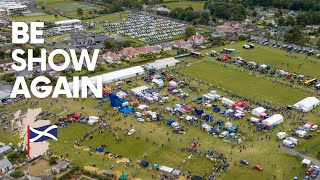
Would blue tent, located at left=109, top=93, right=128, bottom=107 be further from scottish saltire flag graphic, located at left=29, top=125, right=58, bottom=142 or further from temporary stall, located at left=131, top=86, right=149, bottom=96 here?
scottish saltire flag graphic, located at left=29, top=125, right=58, bottom=142

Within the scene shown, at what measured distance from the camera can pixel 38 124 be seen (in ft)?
124

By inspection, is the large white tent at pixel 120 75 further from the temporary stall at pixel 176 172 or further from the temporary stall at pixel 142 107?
the temporary stall at pixel 176 172

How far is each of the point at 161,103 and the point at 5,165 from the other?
1754cm

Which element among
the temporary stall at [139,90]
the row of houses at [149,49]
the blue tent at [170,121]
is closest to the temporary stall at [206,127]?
the blue tent at [170,121]

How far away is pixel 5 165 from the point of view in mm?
30281

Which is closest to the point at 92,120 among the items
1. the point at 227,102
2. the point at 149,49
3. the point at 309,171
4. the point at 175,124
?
the point at 175,124

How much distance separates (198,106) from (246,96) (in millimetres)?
6485

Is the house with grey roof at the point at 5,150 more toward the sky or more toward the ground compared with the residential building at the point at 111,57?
more toward the ground

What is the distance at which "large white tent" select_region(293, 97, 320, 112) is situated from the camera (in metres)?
41.5

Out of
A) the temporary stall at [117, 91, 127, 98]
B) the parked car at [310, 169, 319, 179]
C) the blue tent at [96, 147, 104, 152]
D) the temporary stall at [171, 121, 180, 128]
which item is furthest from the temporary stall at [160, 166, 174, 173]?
the temporary stall at [117, 91, 127, 98]

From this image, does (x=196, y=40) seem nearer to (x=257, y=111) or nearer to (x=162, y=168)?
(x=257, y=111)

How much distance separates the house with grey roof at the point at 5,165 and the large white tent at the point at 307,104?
2839cm

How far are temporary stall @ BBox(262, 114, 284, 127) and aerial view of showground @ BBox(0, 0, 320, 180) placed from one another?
13 cm

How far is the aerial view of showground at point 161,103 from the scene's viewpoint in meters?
31.7
